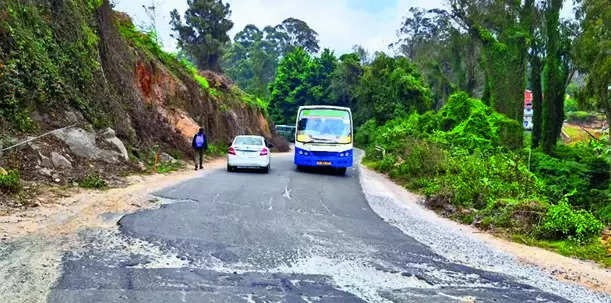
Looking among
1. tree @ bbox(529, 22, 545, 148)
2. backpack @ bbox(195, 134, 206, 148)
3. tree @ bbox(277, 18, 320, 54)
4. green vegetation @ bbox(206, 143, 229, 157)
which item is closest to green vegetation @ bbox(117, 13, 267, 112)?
green vegetation @ bbox(206, 143, 229, 157)

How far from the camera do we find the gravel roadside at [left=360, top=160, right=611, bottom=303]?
6.27 meters

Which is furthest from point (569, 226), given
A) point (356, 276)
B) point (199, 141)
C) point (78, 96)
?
point (199, 141)

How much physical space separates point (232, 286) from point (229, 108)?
34.6 m

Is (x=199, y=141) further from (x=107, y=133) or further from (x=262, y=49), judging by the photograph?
(x=262, y=49)

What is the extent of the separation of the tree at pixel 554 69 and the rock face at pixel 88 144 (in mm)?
27170

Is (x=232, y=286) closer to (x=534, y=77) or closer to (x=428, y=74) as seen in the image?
(x=534, y=77)

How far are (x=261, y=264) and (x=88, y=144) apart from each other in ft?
32.8

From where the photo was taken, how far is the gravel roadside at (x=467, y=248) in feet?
20.6

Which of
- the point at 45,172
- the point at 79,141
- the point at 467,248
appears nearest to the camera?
the point at 467,248

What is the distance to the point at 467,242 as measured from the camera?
883 centimetres

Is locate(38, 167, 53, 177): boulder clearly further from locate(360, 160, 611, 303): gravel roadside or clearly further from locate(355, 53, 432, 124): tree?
locate(355, 53, 432, 124): tree

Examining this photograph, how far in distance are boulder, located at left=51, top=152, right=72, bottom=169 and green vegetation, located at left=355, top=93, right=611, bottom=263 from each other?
955cm

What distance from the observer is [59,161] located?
12.4 meters

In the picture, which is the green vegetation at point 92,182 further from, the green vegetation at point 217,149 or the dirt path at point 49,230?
the green vegetation at point 217,149
